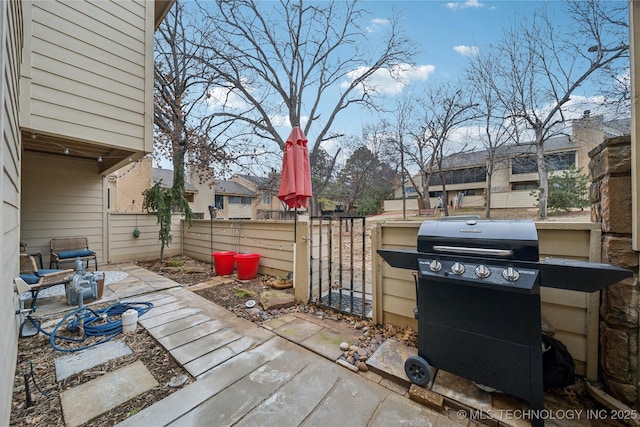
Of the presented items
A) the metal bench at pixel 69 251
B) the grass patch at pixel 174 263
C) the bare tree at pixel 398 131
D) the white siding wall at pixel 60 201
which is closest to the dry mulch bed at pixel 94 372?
the grass patch at pixel 174 263

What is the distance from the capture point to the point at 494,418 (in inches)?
59.9

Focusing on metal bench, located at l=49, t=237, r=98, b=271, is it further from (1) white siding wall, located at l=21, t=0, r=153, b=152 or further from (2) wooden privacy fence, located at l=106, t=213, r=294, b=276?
(1) white siding wall, located at l=21, t=0, r=153, b=152

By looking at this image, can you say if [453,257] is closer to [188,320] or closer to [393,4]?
[188,320]

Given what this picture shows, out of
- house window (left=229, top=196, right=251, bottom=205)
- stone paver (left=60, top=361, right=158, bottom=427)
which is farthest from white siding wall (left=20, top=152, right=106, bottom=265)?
house window (left=229, top=196, right=251, bottom=205)

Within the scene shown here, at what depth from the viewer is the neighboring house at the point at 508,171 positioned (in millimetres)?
14502

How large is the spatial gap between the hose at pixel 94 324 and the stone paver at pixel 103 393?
0.73m

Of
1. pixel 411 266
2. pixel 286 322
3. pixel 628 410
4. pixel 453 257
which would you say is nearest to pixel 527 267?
pixel 453 257

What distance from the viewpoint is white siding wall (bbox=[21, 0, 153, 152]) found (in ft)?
9.74

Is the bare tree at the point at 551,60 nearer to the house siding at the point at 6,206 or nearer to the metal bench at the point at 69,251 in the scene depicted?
the house siding at the point at 6,206

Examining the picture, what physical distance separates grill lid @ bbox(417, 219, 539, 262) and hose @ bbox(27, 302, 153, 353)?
3.35 m

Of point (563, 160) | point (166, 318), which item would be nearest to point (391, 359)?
point (166, 318)

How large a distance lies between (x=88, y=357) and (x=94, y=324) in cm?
77

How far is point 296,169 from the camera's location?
3.51 metres

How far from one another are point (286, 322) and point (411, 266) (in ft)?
5.82
